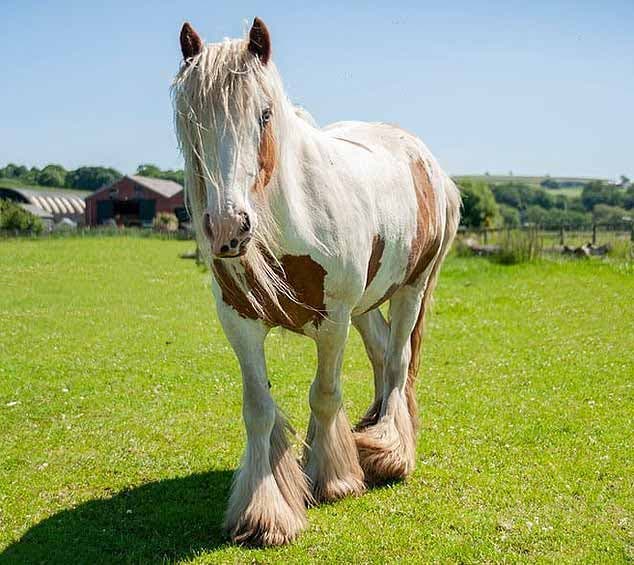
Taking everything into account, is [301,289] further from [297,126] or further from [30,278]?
[30,278]

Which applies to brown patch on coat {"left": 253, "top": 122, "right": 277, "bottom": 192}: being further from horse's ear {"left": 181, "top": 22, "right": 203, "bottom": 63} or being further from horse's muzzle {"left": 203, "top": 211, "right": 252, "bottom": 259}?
horse's ear {"left": 181, "top": 22, "right": 203, "bottom": 63}

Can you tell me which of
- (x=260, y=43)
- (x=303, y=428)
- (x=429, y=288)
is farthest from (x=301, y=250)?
(x=303, y=428)

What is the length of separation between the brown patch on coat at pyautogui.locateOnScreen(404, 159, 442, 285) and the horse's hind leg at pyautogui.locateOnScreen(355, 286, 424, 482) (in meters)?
0.25

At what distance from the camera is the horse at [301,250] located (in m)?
3.10

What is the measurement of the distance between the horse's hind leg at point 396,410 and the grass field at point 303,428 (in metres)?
0.19

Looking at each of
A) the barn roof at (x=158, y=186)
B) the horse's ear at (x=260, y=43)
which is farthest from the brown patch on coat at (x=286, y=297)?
the barn roof at (x=158, y=186)

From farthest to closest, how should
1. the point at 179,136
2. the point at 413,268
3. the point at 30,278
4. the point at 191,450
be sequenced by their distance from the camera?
the point at 30,278 < the point at 191,450 < the point at 413,268 < the point at 179,136

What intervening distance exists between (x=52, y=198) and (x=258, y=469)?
66664mm

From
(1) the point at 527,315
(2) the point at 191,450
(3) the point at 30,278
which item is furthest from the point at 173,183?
(2) the point at 191,450

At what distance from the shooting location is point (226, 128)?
10.0 feet

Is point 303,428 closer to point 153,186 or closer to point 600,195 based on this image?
point 153,186

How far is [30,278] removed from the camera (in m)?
18.5

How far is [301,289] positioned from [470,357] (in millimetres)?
5734

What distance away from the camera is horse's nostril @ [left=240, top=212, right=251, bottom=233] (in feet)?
9.76
